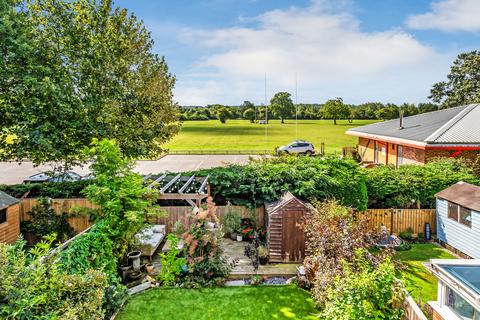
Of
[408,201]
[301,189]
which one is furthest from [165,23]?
[408,201]

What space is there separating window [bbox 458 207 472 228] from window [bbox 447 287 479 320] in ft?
18.9

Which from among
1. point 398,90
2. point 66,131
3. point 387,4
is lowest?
point 66,131

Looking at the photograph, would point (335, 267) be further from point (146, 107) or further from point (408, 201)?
point (146, 107)

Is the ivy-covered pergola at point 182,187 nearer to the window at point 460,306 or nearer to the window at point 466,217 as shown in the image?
the window at point 460,306

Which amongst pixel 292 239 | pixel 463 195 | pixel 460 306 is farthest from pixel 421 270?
pixel 460 306

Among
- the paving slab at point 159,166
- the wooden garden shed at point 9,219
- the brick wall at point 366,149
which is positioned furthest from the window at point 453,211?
the brick wall at point 366,149

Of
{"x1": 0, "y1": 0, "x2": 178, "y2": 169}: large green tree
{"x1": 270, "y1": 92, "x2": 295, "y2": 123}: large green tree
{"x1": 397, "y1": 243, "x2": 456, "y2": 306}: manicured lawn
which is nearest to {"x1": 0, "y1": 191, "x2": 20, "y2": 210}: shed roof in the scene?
{"x1": 0, "y1": 0, "x2": 178, "y2": 169}: large green tree

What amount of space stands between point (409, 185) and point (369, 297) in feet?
27.9

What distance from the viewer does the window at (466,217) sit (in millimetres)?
10021

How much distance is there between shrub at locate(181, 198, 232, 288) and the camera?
332 inches

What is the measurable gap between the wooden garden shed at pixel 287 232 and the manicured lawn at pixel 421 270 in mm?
3057

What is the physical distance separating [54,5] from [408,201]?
17.4 meters

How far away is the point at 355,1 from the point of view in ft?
47.4

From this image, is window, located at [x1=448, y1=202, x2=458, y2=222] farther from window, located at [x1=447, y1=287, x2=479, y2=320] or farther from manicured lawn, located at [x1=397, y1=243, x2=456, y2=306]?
window, located at [x1=447, y1=287, x2=479, y2=320]
